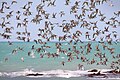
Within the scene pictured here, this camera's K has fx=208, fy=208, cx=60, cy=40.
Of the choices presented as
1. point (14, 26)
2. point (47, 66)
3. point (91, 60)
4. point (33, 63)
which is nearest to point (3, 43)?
point (14, 26)

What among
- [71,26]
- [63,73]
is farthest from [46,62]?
[71,26]

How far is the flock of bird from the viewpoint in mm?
1966

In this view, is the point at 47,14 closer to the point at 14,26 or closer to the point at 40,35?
the point at 40,35

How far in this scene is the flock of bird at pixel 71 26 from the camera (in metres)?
1.97

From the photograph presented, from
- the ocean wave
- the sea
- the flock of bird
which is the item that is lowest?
the ocean wave

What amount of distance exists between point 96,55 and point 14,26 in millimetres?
827

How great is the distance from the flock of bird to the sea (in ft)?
0.04

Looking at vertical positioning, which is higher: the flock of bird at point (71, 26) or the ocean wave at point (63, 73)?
the flock of bird at point (71, 26)

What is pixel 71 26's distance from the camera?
1973 mm

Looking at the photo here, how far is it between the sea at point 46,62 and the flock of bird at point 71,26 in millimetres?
14

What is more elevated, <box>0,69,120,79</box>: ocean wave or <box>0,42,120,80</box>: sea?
<box>0,42,120,80</box>: sea

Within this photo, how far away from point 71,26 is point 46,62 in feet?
1.36

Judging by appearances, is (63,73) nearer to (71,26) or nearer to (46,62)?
(46,62)

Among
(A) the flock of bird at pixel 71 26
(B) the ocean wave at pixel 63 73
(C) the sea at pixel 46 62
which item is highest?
(A) the flock of bird at pixel 71 26
